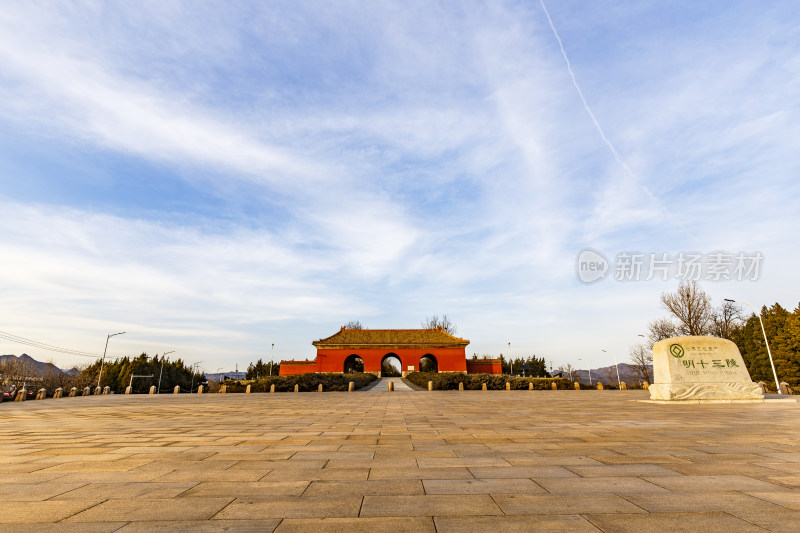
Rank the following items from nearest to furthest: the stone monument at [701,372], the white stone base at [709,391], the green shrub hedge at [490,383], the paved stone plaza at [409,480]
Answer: the paved stone plaza at [409,480] < the white stone base at [709,391] < the stone monument at [701,372] < the green shrub hedge at [490,383]

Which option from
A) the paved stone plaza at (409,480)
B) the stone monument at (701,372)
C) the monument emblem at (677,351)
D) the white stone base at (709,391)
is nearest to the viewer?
the paved stone plaza at (409,480)

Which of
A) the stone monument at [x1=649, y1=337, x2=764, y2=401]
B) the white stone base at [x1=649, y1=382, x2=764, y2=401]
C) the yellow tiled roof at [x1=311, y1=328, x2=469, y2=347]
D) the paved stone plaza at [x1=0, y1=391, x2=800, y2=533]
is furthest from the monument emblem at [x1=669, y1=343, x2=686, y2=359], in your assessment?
the yellow tiled roof at [x1=311, y1=328, x2=469, y2=347]

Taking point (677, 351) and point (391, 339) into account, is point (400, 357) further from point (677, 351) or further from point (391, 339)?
point (677, 351)

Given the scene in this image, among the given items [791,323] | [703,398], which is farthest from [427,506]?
[791,323]

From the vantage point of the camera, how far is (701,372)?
1521 cm

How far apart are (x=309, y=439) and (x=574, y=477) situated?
4.71 metres

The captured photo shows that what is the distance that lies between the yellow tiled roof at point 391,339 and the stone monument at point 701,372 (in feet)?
117

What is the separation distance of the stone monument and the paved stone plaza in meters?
7.42

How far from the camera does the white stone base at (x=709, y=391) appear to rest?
14750 millimetres

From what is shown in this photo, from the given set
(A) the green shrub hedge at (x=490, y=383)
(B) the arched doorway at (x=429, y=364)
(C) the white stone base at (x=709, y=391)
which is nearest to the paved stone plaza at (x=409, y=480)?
(C) the white stone base at (x=709, y=391)

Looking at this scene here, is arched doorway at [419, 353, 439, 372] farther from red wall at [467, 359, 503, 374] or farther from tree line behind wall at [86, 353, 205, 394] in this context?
tree line behind wall at [86, 353, 205, 394]

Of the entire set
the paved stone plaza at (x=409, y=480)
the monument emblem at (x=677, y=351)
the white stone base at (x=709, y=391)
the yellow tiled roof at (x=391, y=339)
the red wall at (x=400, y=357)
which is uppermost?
the yellow tiled roof at (x=391, y=339)

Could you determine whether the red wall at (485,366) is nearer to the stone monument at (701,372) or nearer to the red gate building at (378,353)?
the red gate building at (378,353)

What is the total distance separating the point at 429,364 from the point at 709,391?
1867 inches
